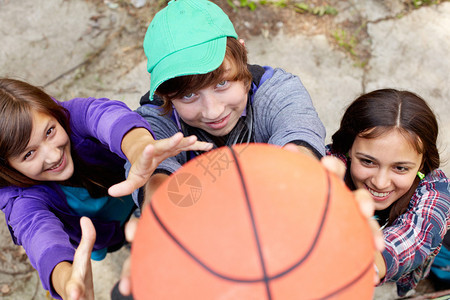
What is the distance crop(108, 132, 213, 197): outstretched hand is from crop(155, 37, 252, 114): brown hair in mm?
284

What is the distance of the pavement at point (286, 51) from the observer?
10.6 ft

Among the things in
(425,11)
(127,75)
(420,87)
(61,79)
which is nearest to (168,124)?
(127,75)

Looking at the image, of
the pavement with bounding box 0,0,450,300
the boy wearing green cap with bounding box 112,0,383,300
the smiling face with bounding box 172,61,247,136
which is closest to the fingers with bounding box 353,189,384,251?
the boy wearing green cap with bounding box 112,0,383,300

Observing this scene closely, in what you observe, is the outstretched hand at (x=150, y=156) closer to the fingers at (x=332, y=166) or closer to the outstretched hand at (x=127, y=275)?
the outstretched hand at (x=127, y=275)

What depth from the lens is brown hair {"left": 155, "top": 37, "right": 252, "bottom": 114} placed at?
1.57 meters

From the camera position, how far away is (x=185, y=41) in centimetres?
153

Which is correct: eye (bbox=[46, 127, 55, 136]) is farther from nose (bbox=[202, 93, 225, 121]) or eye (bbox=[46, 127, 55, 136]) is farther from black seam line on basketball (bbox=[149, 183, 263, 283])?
black seam line on basketball (bbox=[149, 183, 263, 283])

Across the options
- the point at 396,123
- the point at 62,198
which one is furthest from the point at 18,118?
the point at 396,123

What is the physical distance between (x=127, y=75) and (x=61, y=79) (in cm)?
58

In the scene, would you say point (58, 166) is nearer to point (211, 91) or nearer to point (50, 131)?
point (50, 131)

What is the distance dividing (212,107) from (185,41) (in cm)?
29

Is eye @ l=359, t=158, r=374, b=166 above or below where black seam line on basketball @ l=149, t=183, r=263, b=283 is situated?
below

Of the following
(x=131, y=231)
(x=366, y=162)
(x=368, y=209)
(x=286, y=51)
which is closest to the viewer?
(x=368, y=209)

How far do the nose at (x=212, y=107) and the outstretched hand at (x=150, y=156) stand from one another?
229 mm
